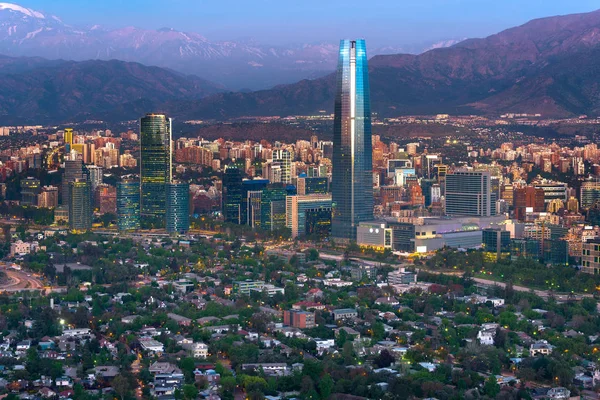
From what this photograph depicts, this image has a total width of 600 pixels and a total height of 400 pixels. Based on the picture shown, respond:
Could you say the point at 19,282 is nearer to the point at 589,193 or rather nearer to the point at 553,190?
the point at 553,190

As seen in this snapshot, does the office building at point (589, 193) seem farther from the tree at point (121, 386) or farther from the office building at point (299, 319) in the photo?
the tree at point (121, 386)

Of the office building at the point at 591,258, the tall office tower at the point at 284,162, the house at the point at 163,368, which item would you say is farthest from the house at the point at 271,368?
the tall office tower at the point at 284,162

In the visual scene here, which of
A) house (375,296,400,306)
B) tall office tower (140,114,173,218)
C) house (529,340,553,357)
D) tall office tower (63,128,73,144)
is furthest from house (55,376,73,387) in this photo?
tall office tower (63,128,73,144)

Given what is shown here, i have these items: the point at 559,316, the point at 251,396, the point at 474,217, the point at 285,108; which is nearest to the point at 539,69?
the point at 285,108

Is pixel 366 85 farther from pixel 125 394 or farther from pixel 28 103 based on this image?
pixel 28 103

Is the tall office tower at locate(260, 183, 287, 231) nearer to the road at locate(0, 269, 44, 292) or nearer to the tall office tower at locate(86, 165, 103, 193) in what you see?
the tall office tower at locate(86, 165, 103, 193)

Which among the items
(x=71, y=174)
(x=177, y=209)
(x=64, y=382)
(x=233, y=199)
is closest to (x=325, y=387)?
(x=64, y=382)
